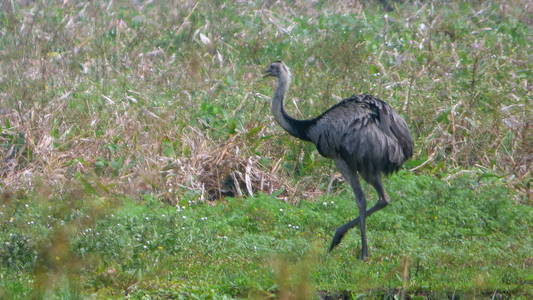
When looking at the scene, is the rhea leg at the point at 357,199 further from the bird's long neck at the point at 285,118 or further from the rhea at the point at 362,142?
the bird's long neck at the point at 285,118

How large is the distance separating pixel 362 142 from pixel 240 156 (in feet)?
7.73

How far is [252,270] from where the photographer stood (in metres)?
7.38

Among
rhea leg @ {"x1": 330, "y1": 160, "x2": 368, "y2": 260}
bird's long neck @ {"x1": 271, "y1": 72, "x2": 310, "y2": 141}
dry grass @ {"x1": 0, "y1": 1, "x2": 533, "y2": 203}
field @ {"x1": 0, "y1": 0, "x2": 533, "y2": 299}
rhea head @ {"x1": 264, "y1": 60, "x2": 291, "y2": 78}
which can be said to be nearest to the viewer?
field @ {"x1": 0, "y1": 0, "x2": 533, "y2": 299}

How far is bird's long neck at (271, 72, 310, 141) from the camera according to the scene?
28.4 ft

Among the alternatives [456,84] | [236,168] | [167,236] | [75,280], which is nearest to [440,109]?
[456,84]

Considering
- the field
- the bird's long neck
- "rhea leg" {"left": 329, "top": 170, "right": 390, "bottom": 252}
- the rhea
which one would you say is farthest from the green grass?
the bird's long neck

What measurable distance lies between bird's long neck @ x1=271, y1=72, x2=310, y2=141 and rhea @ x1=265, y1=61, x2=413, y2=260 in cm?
11

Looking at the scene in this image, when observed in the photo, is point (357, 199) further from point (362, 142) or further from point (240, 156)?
point (240, 156)

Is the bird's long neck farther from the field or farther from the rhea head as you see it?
the field

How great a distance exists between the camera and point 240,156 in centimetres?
1014

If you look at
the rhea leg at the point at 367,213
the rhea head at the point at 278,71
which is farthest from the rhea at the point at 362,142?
the rhea head at the point at 278,71

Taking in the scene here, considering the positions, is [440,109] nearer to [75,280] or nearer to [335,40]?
[335,40]

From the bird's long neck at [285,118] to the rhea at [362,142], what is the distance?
11cm

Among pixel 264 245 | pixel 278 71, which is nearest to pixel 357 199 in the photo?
pixel 264 245
